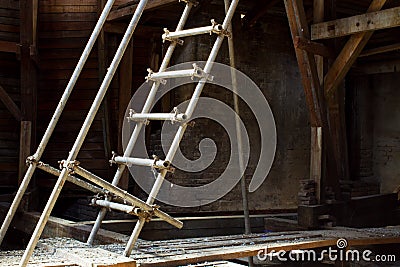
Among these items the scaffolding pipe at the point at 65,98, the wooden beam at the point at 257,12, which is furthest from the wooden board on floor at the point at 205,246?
the wooden beam at the point at 257,12

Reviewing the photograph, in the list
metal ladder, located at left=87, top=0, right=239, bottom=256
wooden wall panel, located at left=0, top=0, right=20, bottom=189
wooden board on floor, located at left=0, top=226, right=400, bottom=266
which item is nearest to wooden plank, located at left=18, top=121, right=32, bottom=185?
wooden wall panel, located at left=0, top=0, right=20, bottom=189

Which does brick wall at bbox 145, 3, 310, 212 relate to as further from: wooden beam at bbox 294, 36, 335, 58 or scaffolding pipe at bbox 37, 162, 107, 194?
scaffolding pipe at bbox 37, 162, 107, 194

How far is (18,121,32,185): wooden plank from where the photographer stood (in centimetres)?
812

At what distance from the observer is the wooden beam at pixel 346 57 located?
6.35 m

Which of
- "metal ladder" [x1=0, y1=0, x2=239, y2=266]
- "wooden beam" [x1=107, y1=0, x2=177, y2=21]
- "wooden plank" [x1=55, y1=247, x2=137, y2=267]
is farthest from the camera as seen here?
"wooden beam" [x1=107, y1=0, x2=177, y2=21]

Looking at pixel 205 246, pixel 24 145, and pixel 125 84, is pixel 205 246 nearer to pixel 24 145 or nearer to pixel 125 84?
pixel 24 145

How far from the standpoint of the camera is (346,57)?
6461 mm

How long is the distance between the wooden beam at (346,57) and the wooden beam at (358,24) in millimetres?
152

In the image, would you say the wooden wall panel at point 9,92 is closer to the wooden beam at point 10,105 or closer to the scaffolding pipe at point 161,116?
the wooden beam at point 10,105

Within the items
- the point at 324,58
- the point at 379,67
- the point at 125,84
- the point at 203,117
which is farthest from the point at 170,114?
the point at 379,67

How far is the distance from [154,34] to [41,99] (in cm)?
219

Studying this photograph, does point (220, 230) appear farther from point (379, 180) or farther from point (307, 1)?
point (379, 180)

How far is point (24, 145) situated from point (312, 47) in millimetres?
4572

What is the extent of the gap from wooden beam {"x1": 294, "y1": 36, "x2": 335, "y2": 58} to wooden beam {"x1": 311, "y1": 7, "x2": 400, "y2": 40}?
14cm
